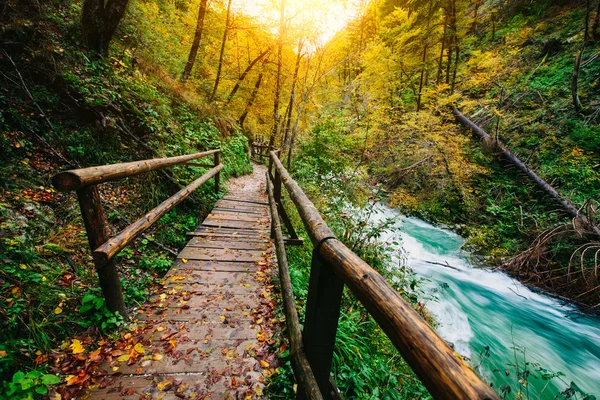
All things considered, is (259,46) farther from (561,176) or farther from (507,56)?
(561,176)

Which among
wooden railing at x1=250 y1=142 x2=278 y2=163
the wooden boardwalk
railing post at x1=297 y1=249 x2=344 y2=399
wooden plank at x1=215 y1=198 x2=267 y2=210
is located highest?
wooden railing at x1=250 y1=142 x2=278 y2=163

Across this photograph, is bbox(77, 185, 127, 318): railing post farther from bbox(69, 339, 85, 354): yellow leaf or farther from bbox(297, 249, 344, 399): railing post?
bbox(297, 249, 344, 399): railing post

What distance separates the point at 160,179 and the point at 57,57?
7.94ft

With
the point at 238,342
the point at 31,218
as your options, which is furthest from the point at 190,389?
the point at 31,218

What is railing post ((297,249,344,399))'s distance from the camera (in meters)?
1.32

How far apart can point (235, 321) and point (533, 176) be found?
384 inches

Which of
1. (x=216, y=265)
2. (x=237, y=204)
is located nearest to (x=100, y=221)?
(x=216, y=265)

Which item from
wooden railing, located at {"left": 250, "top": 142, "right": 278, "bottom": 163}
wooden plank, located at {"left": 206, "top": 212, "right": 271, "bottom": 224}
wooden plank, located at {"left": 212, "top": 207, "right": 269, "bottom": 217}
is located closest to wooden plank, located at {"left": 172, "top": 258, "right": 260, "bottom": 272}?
wooden plank, located at {"left": 206, "top": 212, "right": 271, "bottom": 224}

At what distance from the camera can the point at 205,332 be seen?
7.58ft

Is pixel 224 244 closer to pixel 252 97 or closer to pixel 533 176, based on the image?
pixel 533 176

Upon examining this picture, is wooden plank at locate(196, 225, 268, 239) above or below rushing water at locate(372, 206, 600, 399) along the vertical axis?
above

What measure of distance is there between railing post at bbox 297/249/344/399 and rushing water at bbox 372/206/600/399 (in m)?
3.44

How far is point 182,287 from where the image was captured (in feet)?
9.50

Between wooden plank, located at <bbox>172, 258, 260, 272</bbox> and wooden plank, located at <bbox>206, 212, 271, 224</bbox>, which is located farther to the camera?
wooden plank, located at <bbox>206, 212, 271, 224</bbox>
